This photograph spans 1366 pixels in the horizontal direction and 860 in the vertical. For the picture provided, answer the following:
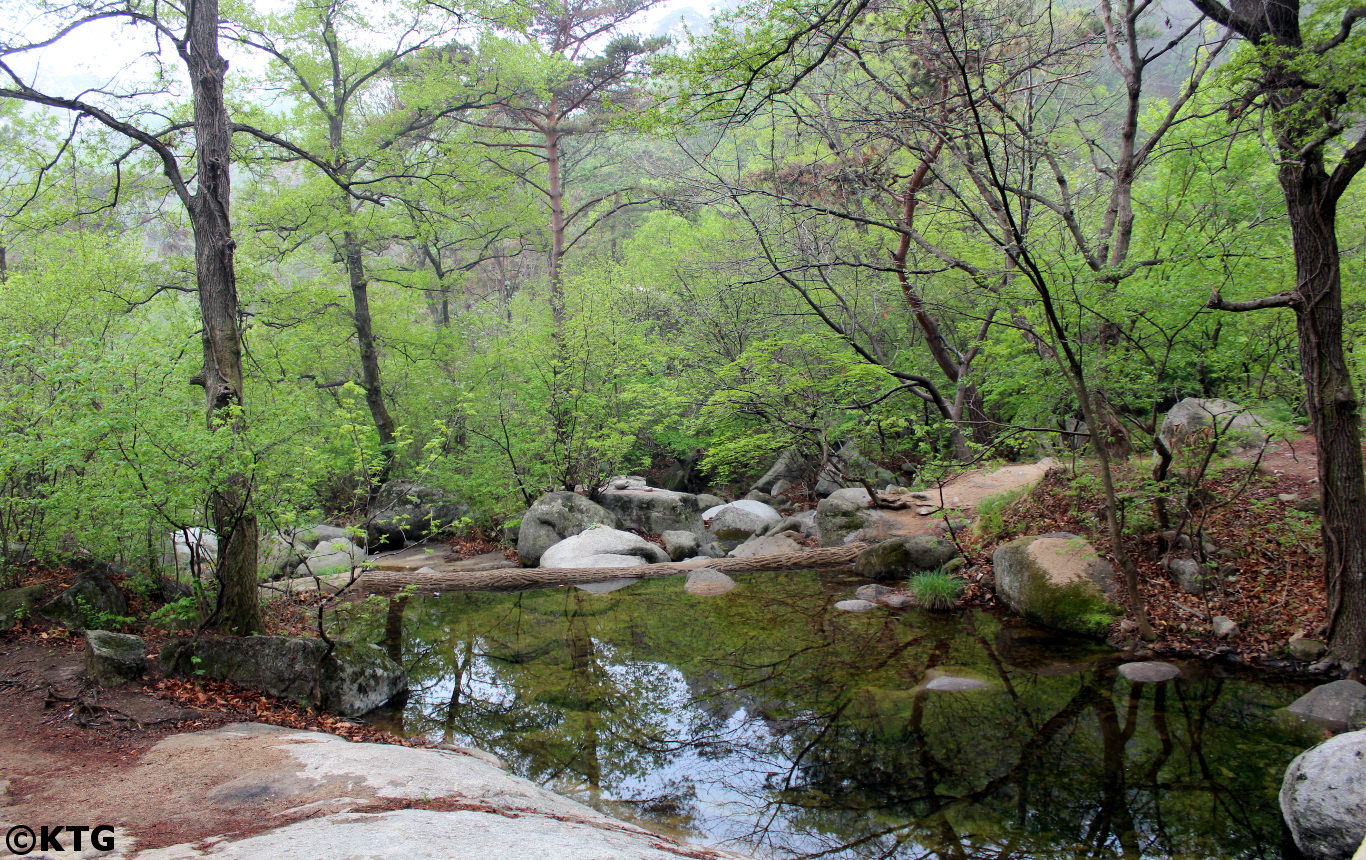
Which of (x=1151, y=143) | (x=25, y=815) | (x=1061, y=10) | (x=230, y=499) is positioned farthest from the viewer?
(x=1061, y=10)

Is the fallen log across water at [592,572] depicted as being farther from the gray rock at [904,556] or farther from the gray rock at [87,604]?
the gray rock at [87,604]

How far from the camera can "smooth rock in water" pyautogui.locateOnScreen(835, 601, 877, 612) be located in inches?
337

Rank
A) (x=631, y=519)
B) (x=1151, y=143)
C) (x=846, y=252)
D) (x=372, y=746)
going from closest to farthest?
(x=372, y=746) → (x=1151, y=143) → (x=846, y=252) → (x=631, y=519)

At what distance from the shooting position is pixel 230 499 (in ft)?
19.2

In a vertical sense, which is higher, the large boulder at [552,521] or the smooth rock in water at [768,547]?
the large boulder at [552,521]

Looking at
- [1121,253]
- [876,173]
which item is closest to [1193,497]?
[1121,253]

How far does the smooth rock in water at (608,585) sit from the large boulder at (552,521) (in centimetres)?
176

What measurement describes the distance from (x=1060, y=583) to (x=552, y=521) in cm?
834

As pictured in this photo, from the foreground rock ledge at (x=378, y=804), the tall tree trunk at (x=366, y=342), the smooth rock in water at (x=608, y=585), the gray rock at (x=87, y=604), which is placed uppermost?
the tall tree trunk at (x=366, y=342)

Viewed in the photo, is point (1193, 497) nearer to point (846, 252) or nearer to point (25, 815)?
point (846, 252)

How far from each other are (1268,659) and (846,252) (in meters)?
8.13

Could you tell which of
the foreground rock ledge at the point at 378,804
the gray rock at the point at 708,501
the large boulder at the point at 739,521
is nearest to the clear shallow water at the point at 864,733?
the foreground rock ledge at the point at 378,804

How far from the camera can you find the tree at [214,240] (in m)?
5.91

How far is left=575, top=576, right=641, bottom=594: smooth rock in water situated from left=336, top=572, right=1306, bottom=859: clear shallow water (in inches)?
69.4
